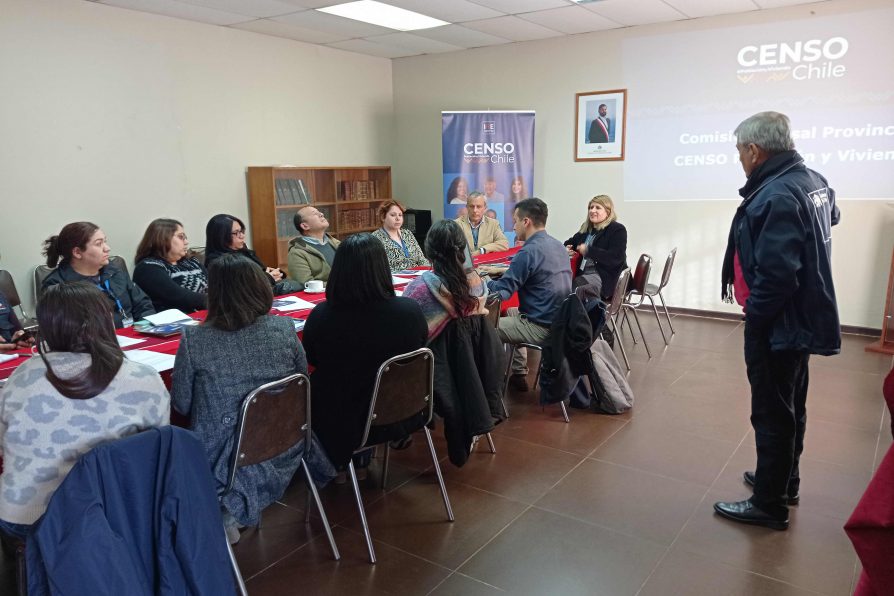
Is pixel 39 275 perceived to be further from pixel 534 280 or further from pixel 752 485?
pixel 752 485

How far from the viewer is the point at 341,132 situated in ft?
23.8

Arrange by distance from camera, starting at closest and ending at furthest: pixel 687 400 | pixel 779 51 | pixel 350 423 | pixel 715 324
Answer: pixel 350 423
pixel 687 400
pixel 779 51
pixel 715 324

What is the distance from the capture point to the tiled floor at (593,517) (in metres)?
2.31

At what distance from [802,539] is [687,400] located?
160 centimetres

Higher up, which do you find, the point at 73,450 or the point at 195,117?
the point at 195,117

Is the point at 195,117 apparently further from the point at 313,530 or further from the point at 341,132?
the point at 313,530

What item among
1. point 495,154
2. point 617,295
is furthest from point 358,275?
point 495,154

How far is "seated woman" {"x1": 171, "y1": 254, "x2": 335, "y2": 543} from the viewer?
6.79 feet

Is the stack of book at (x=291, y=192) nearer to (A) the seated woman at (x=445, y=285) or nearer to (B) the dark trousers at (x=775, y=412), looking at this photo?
(A) the seated woman at (x=445, y=285)

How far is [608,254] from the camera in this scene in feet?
16.1

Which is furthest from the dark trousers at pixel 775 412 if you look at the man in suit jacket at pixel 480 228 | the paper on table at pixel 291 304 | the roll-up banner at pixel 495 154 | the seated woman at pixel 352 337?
the roll-up banner at pixel 495 154

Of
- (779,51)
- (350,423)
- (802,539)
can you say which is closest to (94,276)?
(350,423)

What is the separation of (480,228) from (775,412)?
355 centimetres

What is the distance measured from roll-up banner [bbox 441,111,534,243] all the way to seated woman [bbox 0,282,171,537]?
5335 mm
